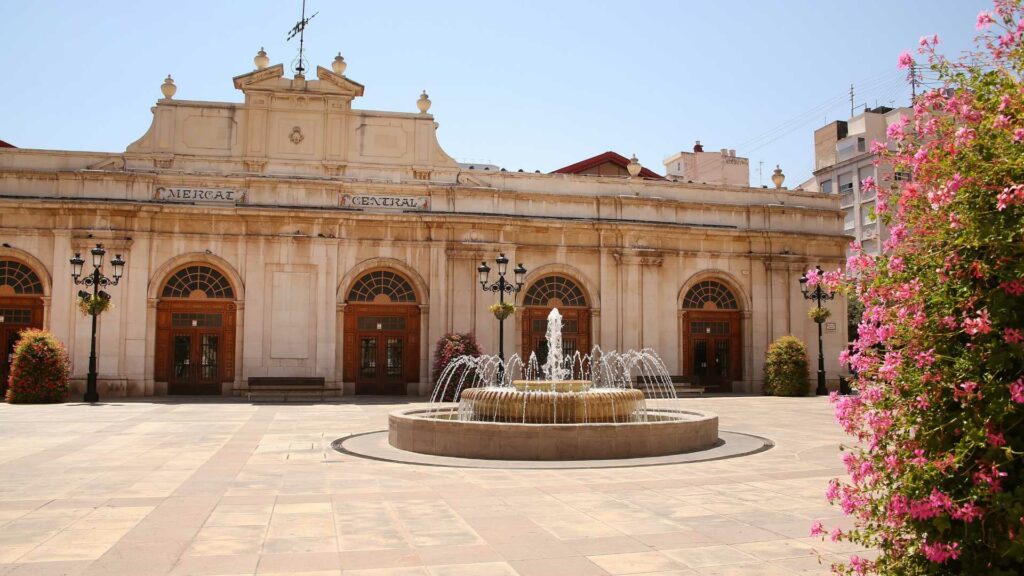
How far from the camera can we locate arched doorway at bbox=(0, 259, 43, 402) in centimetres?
2694

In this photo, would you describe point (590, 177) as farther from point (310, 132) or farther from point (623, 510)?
point (623, 510)

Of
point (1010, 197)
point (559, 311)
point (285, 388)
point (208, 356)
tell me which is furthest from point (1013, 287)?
point (208, 356)

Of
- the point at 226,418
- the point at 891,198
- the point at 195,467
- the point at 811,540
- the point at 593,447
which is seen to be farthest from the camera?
the point at 226,418

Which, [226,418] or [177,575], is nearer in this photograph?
[177,575]

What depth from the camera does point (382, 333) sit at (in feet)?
96.4

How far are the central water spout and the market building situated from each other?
120 inches

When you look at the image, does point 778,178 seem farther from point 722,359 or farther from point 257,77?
point 257,77

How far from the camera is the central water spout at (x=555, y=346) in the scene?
18.7 metres

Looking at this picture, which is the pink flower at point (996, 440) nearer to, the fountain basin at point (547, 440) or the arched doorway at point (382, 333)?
the fountain basin at point (547, 440)

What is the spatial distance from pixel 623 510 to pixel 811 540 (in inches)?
77.0

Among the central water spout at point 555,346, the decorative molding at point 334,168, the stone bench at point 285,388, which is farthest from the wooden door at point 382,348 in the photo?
the central water spout at point 555,346

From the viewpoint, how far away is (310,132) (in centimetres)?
2928

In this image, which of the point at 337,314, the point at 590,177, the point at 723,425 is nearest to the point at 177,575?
the point at 723,425

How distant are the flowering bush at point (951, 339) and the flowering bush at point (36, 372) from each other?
24.7 metres
